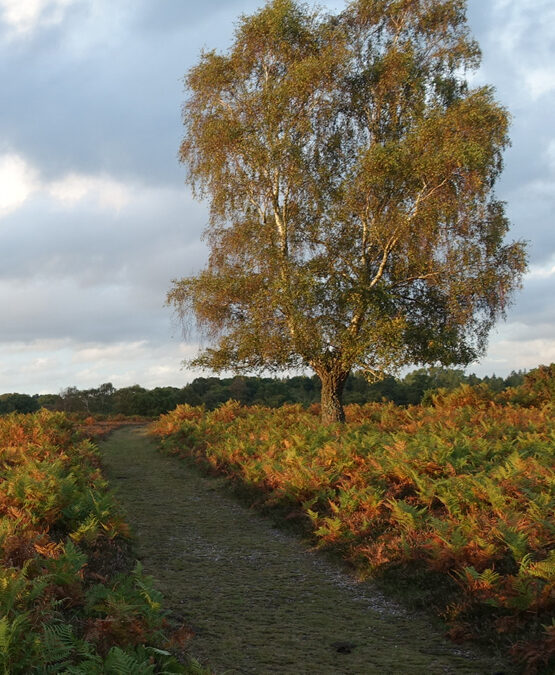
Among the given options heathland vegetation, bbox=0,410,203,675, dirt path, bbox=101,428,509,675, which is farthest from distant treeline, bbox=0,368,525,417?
heathland vegetation, bbox=0,410,203,675

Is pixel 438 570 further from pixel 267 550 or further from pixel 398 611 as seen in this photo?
pixel 267 550

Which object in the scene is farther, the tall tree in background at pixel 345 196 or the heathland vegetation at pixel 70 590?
the tall tree in background at pixel 345 196

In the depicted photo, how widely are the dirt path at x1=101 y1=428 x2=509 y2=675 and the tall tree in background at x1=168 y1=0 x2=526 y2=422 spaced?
418 inches

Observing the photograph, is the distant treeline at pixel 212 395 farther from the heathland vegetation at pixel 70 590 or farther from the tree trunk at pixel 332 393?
the heathland vegetation at pixel 70 590

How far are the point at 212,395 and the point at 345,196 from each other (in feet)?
147

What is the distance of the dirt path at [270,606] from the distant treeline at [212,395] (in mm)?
39035

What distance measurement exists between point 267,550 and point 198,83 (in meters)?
21.0

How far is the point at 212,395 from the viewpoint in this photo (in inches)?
2520

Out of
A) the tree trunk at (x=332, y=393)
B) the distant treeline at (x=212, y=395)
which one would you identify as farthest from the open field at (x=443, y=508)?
the distant treeline at (x=212, y=395)

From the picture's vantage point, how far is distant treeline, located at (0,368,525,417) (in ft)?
178

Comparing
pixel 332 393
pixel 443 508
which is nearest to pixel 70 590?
pixel 443 508

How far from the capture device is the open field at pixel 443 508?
6.31 metres

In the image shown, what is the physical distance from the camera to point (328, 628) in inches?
258

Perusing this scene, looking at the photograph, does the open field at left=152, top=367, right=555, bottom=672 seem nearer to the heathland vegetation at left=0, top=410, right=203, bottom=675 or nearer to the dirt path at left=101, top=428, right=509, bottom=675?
the dirt path at left=101, top=428, right=509, bottom=675
